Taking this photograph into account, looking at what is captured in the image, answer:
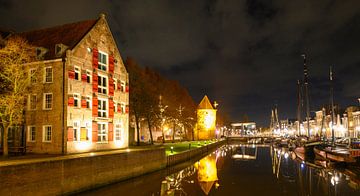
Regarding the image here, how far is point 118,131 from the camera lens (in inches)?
1495

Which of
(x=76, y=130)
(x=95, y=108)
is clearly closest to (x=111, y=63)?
(x=95, y=108)

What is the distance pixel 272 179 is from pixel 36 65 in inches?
1003

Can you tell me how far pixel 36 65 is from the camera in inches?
1208

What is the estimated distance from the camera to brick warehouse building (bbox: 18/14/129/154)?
29.4 metres

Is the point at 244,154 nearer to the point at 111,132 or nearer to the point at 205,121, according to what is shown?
the point at 205,121

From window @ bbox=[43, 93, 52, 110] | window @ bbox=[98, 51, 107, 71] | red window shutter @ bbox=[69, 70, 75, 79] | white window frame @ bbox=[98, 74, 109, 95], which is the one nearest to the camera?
window @ bbox=[43, 93, 52, 110]

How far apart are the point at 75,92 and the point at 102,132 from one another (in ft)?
20.1

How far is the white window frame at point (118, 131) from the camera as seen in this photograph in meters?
37.3

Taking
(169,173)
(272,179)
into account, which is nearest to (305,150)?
(272,179)

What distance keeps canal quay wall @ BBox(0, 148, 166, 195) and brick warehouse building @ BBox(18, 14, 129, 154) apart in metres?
5.27

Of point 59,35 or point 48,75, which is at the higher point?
point 59,35

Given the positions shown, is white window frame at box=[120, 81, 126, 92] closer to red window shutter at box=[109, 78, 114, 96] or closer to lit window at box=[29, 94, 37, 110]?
red window shutter at box=[109, 78, 114, 96]

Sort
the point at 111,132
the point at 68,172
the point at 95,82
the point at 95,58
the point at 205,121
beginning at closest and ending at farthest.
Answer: the point at 68,172
the point at 95,82
the point at 95,58
the point at 111,132
the point at 205,121

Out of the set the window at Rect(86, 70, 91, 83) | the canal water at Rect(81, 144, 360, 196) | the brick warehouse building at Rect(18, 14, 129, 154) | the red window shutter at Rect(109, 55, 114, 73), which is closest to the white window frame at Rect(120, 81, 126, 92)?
the brick warehouse building at Rect(18, 14, 129, 154)
